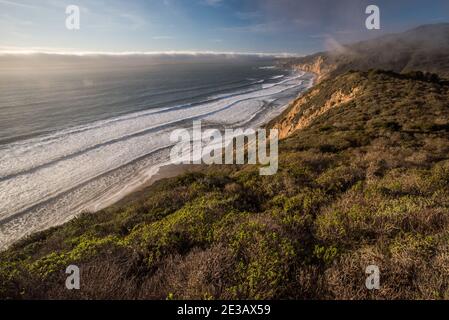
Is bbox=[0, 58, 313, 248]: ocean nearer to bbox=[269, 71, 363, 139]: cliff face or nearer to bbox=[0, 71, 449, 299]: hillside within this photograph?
bbox=[269, 71, 363, 139]: cliff face

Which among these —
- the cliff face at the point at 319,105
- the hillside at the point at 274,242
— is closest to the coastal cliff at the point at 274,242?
the hillside at the point at 274,242

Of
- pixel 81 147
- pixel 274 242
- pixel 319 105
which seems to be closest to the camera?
pixel 274 242

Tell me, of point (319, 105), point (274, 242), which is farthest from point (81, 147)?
point (274, 242)

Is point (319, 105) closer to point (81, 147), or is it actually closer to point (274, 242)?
point (81, 147)

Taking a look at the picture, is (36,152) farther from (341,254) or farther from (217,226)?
(341,254)

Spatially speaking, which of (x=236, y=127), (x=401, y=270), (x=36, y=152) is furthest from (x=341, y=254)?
(x=236, y=127)

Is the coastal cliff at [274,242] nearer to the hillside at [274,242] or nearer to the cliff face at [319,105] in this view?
the hillside at [274,242]

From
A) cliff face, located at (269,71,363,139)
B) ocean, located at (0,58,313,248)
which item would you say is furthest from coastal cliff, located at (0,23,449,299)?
cliff face, located at (269,71,363,139)

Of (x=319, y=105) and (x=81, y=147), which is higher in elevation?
(x=319, y=105)
